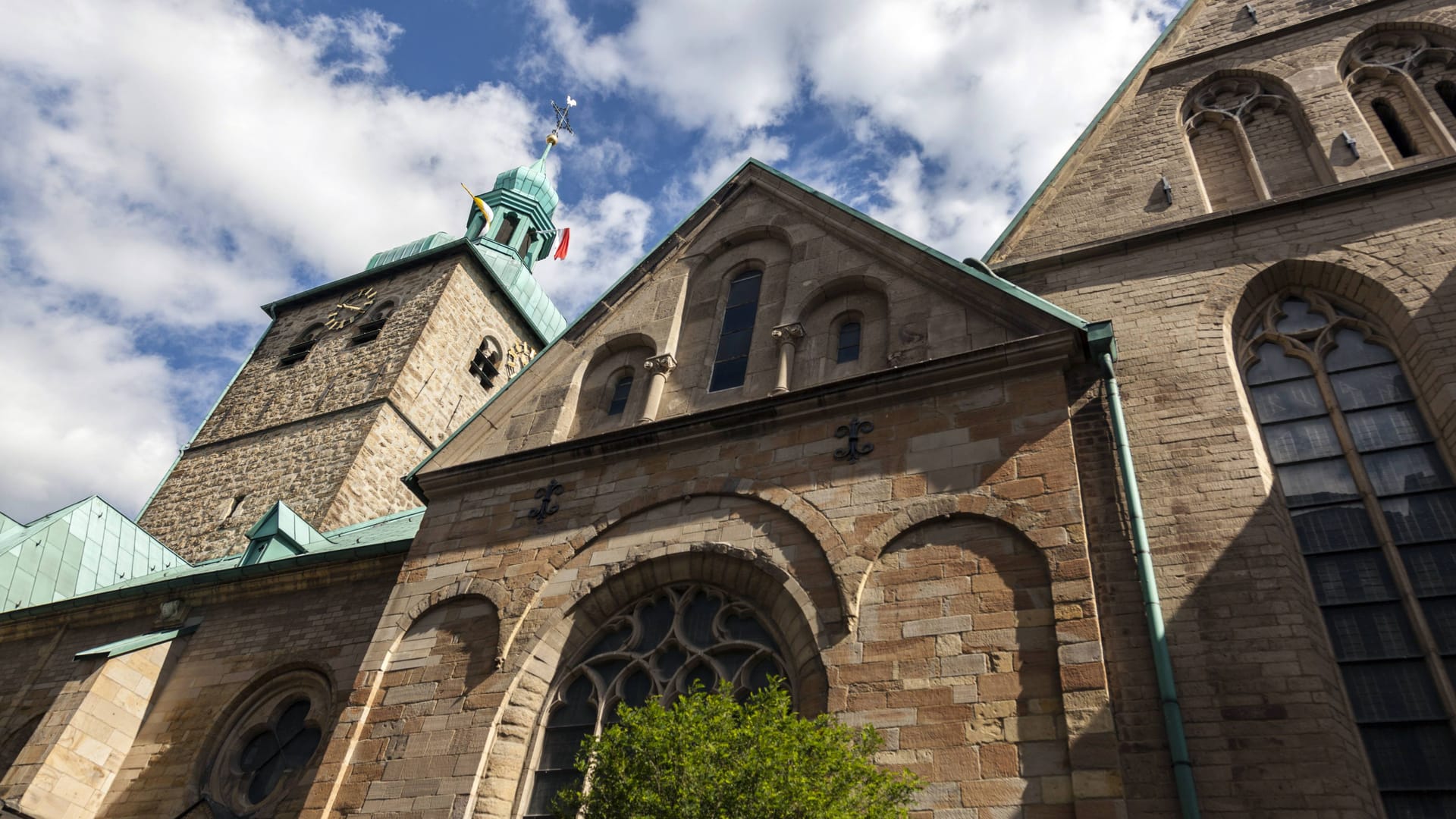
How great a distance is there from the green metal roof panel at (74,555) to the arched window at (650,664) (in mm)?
14150

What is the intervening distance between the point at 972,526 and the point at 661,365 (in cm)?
500

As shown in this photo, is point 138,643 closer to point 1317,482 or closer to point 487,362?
point 1317,482

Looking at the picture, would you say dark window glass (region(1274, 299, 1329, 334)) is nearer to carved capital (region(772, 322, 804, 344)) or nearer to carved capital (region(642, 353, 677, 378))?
carved capital (region(772, 322, 804, 344))

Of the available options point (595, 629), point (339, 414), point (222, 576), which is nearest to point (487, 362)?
point (339, 414)

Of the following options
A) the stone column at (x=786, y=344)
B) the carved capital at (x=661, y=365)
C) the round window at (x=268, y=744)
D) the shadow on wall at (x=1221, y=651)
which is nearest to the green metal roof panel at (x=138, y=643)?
the round window at (x=268, y=744)

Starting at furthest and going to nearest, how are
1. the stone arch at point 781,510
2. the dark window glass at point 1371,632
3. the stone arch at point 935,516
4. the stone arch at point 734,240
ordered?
the stone arch at point 734,240 < the stone arch at point 781,510 < the stone arch at point 935,516 < the dark window glass at point 1371,632

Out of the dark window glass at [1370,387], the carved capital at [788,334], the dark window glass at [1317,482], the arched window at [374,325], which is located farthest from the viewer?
the arched window at [374,325]

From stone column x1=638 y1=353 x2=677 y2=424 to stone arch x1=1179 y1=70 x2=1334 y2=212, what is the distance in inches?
274

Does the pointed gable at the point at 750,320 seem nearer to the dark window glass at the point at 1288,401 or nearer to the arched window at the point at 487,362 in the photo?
the dark window glass at the point at 1288,401

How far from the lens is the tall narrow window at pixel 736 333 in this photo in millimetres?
12086

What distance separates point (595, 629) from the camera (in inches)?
409

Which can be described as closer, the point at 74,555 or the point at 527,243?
the point at 74,555

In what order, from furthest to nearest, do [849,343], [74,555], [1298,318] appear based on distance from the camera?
1. [74,555]
2. [849,343]
3. [1298,318]

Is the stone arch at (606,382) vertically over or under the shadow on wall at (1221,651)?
over
